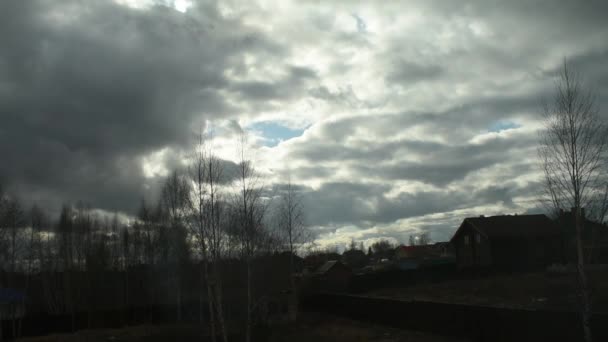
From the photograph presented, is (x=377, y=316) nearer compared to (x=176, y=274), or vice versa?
(x=377, y=316)

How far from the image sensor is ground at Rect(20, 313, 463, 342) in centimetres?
2381

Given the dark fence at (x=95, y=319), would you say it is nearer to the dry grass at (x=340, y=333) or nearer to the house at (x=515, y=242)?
the dry grass at (x=340, y=333)

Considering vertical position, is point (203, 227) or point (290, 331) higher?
point (203, 227)

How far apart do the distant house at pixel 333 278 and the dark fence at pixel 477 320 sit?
1673 centimetres

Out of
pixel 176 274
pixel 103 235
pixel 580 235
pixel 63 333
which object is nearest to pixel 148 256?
pixel 103 235

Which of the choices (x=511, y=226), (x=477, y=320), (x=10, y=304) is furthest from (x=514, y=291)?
(x=10, y=304)

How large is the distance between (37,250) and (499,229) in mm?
53033

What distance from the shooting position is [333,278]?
52.0 m

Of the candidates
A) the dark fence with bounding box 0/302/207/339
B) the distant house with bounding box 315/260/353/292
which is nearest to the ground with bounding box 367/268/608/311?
the distant house with bounding box 315/260/353/292

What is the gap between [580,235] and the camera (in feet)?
48.5

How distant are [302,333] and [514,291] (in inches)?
619

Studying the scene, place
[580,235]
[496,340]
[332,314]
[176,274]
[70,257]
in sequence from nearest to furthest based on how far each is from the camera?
[580,235], [496,340], [332,314], [176,274], [70,257]

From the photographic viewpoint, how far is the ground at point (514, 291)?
26.9 metres

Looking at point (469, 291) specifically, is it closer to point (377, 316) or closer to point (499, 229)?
point (377, 316)
